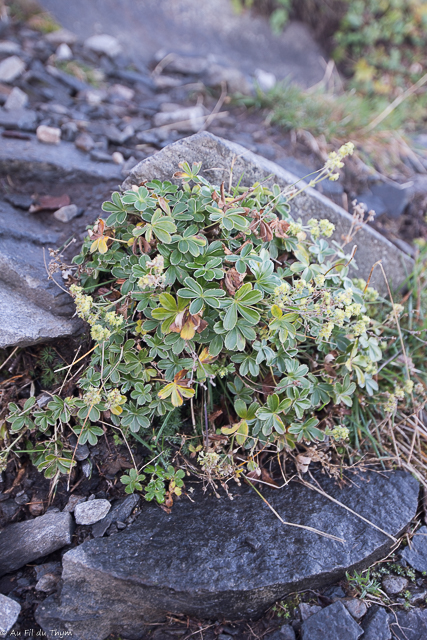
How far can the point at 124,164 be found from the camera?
3.41 m

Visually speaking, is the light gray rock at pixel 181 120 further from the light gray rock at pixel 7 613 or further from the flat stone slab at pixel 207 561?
the light gray rock at pixel 7 613

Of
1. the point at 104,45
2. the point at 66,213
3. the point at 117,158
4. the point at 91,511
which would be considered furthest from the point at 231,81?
the point at 91,511

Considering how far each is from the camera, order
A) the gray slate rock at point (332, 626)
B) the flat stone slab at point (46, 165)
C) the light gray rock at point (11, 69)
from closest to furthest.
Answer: the gray slate rock at point (332, 626) < the flat stone slab at point (46, 165) < the light gray rock at point (11, 69)

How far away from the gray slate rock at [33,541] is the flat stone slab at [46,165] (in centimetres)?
227

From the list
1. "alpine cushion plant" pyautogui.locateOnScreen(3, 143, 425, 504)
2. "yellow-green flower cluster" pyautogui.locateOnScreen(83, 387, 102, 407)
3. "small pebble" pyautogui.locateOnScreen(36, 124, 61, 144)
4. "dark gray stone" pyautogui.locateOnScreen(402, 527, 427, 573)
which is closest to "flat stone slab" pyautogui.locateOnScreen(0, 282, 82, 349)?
"alpine cushion plant" pyautogui.locateOnScreen(3, 143, 425, 504)

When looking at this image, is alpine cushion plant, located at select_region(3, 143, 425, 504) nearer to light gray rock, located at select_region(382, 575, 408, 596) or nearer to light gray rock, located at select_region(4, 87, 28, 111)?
light gray rock, located at select_region(382, 575, 408, 596)

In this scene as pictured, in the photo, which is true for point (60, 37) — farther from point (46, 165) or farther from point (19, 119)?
point (46, 165)

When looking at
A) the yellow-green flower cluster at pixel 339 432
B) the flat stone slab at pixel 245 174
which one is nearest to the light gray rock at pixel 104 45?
the flat stone slab at pixel 245 174

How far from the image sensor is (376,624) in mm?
2070

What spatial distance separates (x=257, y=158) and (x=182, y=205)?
0.91 metres

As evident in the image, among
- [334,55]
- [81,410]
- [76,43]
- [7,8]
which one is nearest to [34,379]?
[81,410]

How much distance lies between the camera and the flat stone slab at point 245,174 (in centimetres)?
260

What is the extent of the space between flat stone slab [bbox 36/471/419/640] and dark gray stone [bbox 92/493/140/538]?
0.21 ft

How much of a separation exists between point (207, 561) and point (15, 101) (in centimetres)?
381
